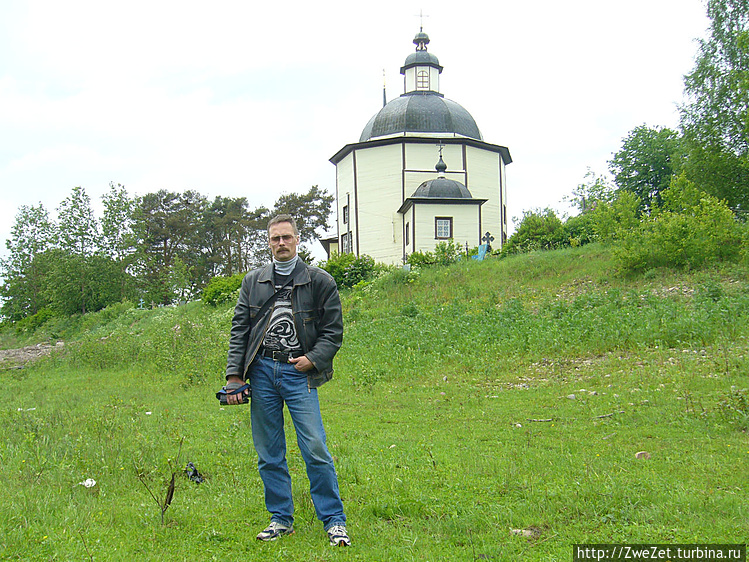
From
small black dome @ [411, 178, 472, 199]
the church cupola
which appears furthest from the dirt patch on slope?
the church cupola

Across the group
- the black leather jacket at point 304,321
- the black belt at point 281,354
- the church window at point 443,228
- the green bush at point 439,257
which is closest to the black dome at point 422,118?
the church window at point 443,228

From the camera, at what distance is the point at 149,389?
43.2ft

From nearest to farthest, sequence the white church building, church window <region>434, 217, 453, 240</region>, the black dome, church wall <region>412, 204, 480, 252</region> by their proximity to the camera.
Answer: church wall <region>412, 204, 480, 252</region>, church window <region>434, 217, 453, 240</region>, the white church building, the black dome

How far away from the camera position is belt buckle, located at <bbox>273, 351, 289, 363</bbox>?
14.2ft

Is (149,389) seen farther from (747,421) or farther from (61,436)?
(747,421)

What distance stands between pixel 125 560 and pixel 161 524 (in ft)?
1.94

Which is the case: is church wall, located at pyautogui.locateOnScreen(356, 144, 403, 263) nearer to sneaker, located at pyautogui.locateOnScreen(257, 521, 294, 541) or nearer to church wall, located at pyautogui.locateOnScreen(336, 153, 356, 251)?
church wall, located at pyautogui.locateOnScreen(336, 153, 356, 251)

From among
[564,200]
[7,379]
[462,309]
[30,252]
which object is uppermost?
[564,200]

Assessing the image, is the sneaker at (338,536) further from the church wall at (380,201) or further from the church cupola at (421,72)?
the church cupola at (421,72)

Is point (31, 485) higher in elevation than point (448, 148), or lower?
lower

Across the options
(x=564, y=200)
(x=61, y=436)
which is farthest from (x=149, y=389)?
(x=564, y=200)

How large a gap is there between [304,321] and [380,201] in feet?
109

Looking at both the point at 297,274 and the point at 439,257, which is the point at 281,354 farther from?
the point at 439,257

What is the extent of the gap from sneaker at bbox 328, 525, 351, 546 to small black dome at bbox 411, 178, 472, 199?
98.4 ft
